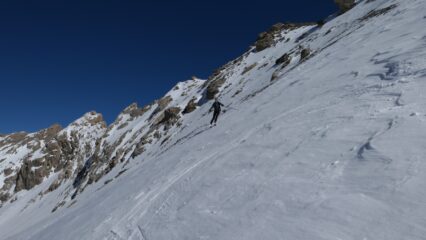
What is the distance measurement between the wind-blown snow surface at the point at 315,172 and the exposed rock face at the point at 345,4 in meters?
25.7

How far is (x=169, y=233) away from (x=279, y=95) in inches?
505

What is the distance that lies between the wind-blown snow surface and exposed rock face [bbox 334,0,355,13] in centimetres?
2569

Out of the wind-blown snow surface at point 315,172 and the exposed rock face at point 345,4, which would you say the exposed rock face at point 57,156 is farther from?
the wind-blown snow surface at point 315,172

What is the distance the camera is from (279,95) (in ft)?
64.5

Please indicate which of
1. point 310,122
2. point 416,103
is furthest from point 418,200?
point 310,122

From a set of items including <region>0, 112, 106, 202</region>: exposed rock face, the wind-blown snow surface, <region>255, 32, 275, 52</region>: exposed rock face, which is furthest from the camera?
<region>0, 112, 106, 202</region>: exposed rock face

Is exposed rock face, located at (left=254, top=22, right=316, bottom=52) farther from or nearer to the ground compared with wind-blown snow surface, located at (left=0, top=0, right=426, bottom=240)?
farther from the ground

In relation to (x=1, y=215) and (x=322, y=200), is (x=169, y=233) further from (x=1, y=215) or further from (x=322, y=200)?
(x=1, y=215)

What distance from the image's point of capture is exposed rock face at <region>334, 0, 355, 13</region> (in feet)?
137

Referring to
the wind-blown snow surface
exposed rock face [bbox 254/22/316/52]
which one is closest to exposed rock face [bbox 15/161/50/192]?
exposed rock face [bbox 254/22/316/52]

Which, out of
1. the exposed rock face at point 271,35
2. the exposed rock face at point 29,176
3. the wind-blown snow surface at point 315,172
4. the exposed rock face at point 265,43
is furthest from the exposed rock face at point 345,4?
the exposed rock face at point 29,176

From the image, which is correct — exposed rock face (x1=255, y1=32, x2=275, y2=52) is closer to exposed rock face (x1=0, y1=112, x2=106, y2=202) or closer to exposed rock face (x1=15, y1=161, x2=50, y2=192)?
exposed rock face (x1=0, y1=112, x2=106, y2=202)

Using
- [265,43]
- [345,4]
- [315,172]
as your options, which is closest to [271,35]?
[265,43]

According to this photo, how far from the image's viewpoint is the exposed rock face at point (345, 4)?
41750 millimetres
